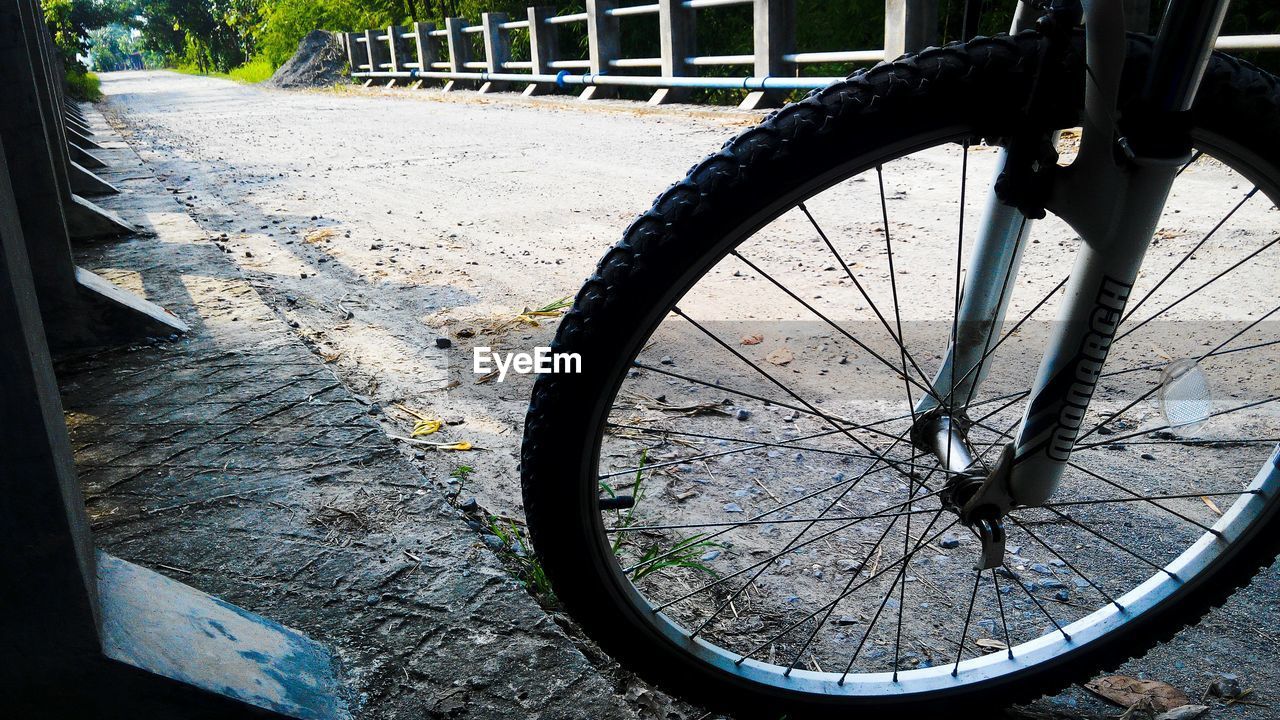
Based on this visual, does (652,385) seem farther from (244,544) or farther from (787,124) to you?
(787,124)

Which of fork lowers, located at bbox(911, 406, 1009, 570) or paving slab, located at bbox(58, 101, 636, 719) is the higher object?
fork lowers, located at bbox(911, 406, 1009, 570)

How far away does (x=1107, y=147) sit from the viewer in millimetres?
1032

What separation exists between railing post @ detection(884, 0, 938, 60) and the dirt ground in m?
1.45

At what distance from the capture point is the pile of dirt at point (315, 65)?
22.6 meters

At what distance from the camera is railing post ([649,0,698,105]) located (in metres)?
10.4

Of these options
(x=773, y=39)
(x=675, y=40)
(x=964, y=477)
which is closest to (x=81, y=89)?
(x=675, y=40)

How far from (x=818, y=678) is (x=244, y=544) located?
102 cm

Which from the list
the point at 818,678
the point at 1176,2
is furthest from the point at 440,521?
the point at 1176,2

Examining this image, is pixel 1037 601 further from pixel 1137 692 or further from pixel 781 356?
pixel 781 356

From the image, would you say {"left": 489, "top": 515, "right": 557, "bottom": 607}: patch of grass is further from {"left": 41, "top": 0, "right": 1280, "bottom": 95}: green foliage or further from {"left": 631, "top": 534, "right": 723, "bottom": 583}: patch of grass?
{"left": 41, "top": 0, "right": 1280, "bottom": 95}: green foliage

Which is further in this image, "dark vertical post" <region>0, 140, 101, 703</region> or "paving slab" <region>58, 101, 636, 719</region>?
"paving slab" <region>58, 101, 636, 719</region>

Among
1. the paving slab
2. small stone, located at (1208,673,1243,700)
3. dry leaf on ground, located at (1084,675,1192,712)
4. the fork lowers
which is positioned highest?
the fork lowers

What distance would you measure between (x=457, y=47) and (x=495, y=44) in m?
1.79

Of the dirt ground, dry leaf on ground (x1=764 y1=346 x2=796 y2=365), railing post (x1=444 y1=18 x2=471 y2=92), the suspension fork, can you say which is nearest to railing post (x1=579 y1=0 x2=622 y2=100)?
the dirt ground
